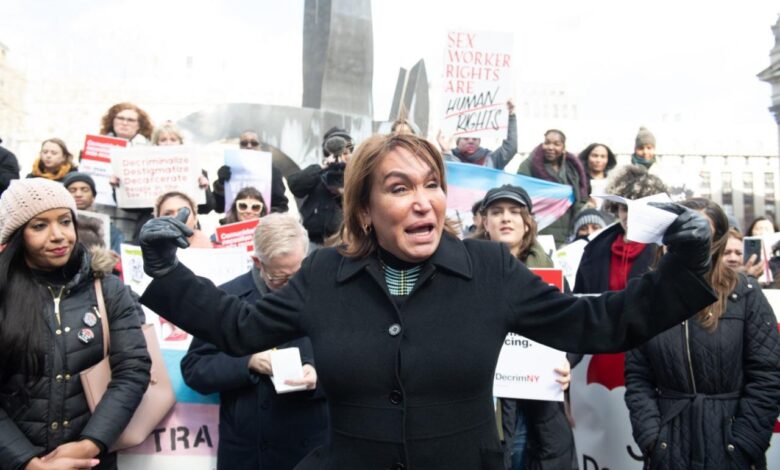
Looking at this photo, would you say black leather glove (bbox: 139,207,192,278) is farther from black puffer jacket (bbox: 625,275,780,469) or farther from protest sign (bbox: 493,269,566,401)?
black puffer jacket (bbox: 625,275,780,469)

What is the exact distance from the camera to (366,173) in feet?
7.02

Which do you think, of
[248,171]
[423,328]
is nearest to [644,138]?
[248,171]

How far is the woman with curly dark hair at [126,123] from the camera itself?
728 cm

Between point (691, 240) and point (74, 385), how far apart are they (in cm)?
245

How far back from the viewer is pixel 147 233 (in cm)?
204

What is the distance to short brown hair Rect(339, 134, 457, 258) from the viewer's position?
212 centimetres

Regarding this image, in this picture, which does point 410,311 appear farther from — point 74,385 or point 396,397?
point 74,385

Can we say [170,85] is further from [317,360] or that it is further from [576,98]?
[576,98]

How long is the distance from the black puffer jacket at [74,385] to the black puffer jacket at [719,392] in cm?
225

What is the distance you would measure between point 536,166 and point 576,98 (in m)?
77.2

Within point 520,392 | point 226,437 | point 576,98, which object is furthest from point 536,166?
point 576,98

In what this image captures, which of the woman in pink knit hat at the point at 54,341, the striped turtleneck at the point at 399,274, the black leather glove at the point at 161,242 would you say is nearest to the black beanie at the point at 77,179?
the woman in pink knit hat at the point at 54,341

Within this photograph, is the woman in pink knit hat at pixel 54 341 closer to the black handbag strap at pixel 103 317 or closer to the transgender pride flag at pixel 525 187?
the black handbag strap at pixel 103 317

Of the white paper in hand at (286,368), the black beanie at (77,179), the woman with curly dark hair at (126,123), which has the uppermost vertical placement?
the woman with curly dark hair at (126,123)
